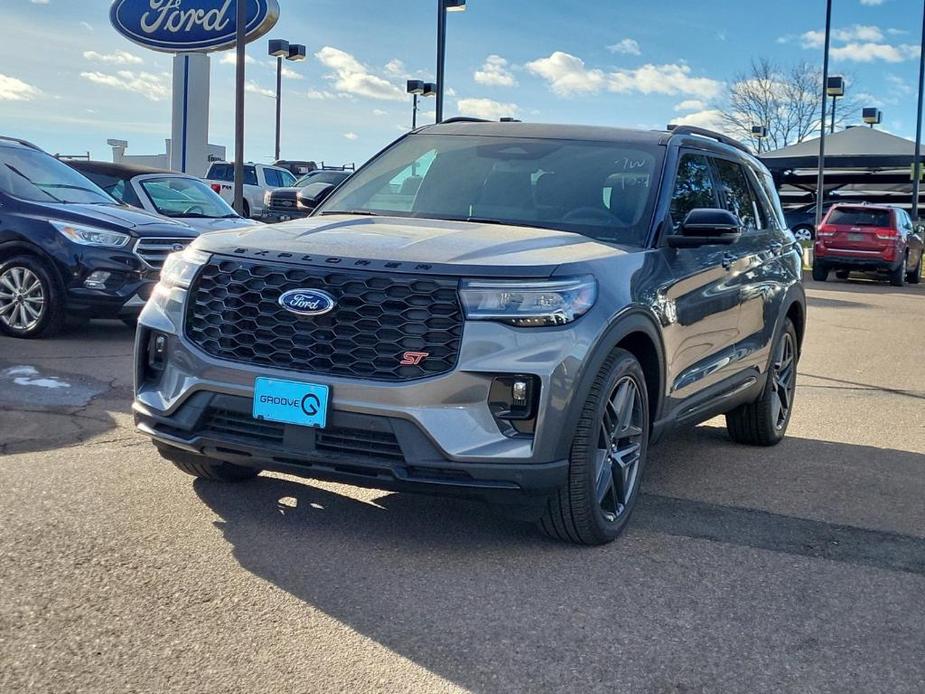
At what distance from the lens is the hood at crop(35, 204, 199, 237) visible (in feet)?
32.4

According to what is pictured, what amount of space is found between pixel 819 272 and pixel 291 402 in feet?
71.1

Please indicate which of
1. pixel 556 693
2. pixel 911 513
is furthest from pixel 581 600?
pixel 911 513

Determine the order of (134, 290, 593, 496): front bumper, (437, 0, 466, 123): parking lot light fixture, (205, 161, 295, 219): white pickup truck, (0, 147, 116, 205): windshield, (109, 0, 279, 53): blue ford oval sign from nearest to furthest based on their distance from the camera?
(134, 290, 593, 496): front bumper, (0, 147, 116, 205): windshield, (437, 0, 466, 123): parking lot light fixture, (205, 161, 295, 219): white pickup truck, (109, 0, 279, 53): blue ford oval sign

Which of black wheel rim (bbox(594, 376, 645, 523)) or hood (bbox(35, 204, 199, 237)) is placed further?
hood (bbox(35, 204, 199, 237))

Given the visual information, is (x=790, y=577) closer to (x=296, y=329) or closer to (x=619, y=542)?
(x=619, y=542)

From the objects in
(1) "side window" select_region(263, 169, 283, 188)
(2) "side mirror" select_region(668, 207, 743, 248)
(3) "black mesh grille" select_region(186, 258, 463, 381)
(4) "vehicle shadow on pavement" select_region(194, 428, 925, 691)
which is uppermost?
(1) "side window" select_region(263, 169, 283, 188)

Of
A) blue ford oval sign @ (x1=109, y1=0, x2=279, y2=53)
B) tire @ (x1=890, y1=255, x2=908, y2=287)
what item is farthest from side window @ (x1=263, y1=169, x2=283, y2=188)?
tire @ (x1=890, y1=255, x2=908, y2=287)

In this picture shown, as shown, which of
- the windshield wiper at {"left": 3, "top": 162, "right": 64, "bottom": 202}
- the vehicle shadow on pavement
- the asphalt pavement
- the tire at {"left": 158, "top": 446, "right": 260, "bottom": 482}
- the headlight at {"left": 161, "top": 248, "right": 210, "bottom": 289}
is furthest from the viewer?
the windshield wiper at {"left": 3, "top": 162, "right": 64, "bottom": 202}

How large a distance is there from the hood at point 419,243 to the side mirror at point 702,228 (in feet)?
1.63

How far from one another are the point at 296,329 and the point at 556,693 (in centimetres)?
171

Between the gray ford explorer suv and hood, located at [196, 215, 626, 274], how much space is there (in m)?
0.01

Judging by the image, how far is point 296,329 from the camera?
418 centimetres

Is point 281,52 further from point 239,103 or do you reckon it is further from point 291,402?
point 291,402

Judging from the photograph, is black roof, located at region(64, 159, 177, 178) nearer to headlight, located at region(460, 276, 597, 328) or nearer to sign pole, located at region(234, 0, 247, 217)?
sign pole, located at region(234, 0, 247, 217)
